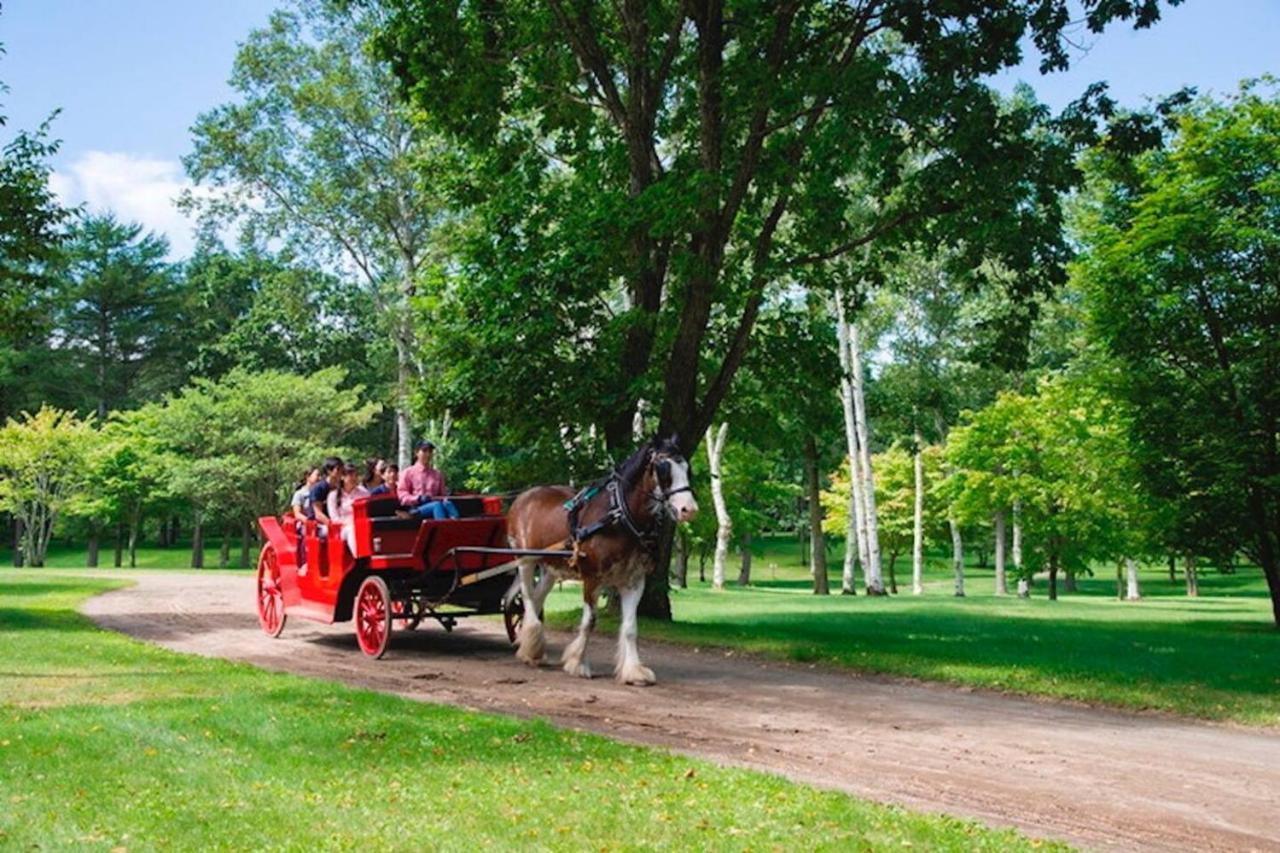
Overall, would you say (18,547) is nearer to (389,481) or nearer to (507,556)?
(389,481)

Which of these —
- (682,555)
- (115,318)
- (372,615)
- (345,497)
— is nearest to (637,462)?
(372,615)

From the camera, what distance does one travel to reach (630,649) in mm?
12469

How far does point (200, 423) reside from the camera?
49.0 m

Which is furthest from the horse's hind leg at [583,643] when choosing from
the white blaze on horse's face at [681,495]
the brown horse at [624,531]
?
the white blaze on horse's face at [681,495]

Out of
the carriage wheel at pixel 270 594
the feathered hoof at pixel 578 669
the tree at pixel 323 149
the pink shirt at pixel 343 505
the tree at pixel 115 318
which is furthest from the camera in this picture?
the tree at pixel 115 318

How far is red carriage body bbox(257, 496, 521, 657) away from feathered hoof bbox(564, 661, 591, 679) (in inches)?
60.2

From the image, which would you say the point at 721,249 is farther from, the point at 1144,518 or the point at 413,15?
the point at 1144,518

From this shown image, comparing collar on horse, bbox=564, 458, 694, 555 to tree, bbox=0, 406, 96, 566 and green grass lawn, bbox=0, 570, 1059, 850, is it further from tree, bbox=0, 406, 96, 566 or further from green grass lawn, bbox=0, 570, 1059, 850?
tree, bbox=0, 406, 96, 566

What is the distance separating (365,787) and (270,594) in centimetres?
1064

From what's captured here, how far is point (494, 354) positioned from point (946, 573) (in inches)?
2494

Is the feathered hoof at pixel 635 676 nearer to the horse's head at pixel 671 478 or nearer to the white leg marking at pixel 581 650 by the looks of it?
the white leg marking at pixel 581 650

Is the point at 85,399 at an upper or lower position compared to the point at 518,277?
upper

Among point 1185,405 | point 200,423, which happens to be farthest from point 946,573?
point 1185,405

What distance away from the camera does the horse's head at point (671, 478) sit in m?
11.8
